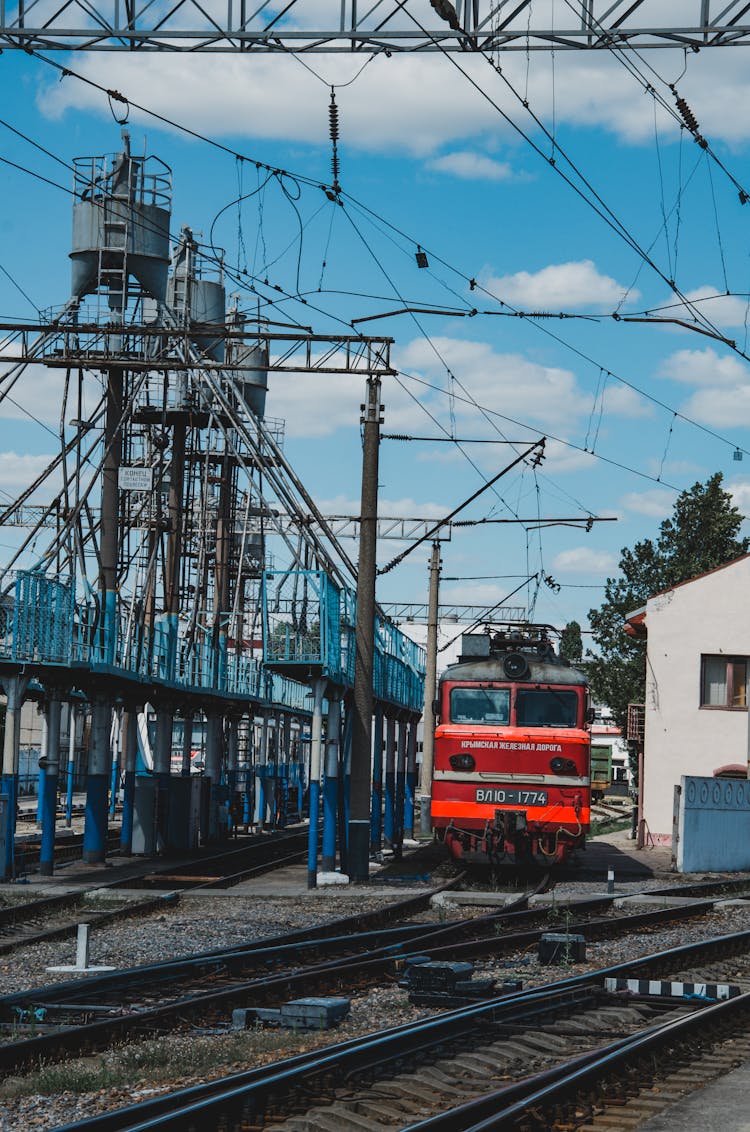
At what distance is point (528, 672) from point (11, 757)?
862 centimetres

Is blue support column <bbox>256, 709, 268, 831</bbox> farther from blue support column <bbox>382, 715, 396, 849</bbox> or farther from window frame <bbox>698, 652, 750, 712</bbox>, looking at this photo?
window frame <bbox>698, 652, 750, 712</bbox>

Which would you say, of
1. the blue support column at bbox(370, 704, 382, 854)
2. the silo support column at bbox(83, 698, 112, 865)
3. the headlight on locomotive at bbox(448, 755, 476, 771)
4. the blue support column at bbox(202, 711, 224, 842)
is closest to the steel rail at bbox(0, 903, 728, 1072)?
the headlight on locomotive at bbox(448, 755, 476, 771)

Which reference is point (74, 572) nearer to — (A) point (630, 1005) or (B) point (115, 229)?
(B) point (115, 229)

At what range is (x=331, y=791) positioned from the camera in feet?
87.1

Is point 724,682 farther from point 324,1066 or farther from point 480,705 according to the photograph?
point 324,1066

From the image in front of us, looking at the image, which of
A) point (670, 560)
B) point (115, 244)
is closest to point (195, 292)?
point (115, 244)

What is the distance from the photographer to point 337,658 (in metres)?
26.0

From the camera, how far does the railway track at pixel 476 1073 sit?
27.8ft

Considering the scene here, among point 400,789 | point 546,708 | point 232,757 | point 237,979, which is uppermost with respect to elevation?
point 546,708

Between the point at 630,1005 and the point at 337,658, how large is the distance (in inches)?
528

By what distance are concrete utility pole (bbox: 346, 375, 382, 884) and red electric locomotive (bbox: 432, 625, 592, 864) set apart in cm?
129

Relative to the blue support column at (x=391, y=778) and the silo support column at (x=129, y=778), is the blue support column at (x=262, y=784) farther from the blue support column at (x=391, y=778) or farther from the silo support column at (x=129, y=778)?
the silo support column at (x=129, y=778)

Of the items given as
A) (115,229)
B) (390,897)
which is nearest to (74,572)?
(115,229)

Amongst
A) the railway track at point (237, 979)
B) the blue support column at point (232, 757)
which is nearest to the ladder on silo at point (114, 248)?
the blue support column at point (232, 757)
